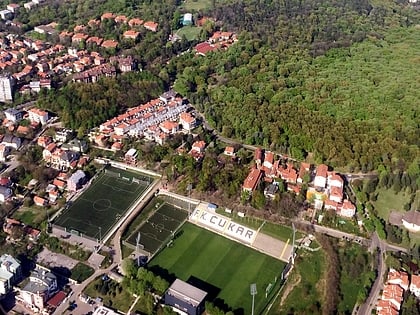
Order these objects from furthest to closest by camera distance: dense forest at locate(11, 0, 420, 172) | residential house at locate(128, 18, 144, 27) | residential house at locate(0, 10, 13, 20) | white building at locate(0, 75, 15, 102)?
1. residential house at locate(0, 10, 13, 20)
2. residential house at locate(128, 18, 144, 27)
3. white building at locate(0, 75, 15, 102)
4. dense forest at locate(11, 0, 420, 172)

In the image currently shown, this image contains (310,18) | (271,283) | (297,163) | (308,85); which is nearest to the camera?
(271,283)

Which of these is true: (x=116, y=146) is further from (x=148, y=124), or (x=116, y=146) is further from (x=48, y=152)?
(x=48, y=152)

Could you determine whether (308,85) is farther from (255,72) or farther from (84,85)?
(84,85)

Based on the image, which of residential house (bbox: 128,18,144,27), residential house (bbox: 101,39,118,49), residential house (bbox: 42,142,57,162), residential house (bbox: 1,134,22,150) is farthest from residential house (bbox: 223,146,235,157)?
residential house (bbox: 128,18,144,27)

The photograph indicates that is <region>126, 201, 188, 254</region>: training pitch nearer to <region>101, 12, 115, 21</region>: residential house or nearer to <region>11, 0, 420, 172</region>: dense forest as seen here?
<region>11, 0, 420, 172</region>: dense forest

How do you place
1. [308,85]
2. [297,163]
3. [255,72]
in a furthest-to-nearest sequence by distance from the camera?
[255,72], [308,85], [297,163]

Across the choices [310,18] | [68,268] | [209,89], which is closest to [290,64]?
[209,89]

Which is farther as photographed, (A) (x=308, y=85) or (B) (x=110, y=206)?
(A) (x=308, y=85)
